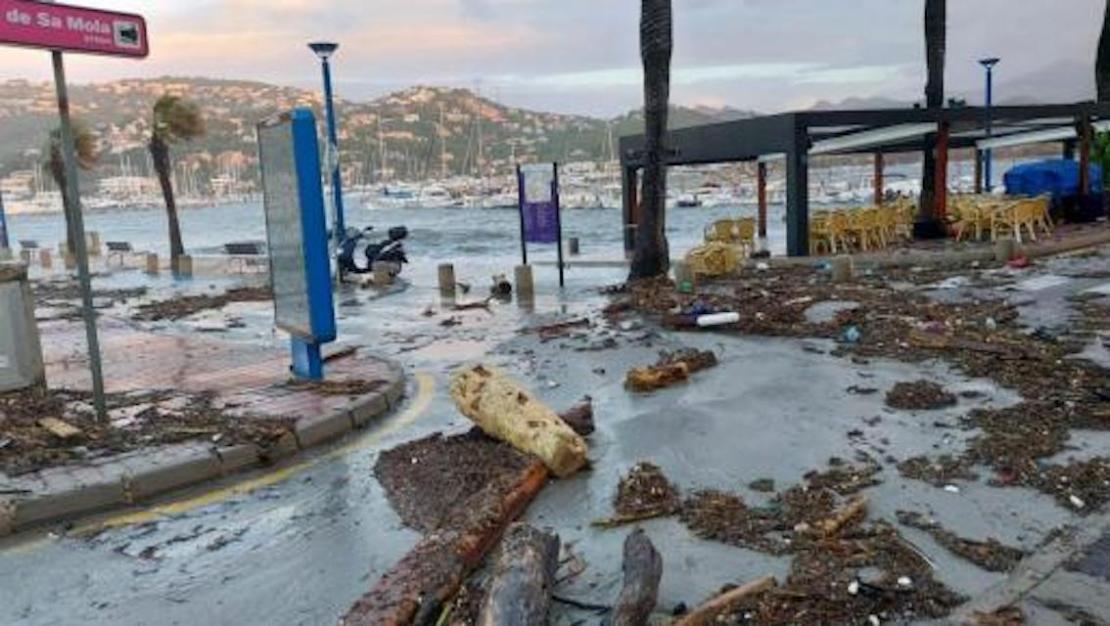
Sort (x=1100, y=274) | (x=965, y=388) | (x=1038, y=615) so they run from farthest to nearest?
(x=1100, y=274), (x=965, y=388), (x=1038, y=615)

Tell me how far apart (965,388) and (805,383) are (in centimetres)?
136

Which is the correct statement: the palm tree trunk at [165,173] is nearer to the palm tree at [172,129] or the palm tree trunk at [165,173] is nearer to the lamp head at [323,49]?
the palm tree at [172,129]

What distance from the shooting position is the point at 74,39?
7504 millimetres

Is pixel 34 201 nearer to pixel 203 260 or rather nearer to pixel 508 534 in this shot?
pixel 203 260

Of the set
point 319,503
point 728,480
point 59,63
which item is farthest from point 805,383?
point 59,63

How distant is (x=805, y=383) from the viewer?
908 cm

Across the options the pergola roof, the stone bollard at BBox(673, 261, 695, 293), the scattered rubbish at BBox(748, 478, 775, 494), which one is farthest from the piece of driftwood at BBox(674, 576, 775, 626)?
the pergola roof

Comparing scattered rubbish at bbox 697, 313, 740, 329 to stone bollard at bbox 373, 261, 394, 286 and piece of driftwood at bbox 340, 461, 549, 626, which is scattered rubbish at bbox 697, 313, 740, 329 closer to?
piece of driftwood at bbox 340, 461, 549, 626

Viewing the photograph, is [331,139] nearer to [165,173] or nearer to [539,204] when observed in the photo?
[539,204]

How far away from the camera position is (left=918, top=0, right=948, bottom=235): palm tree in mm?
24422

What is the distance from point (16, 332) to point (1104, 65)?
29.4m

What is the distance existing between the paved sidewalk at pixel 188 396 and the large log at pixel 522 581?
309 cm

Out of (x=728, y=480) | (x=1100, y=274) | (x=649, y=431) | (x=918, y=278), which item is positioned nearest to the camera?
(x=728, y=480)

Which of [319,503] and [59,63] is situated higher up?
[59,63]
